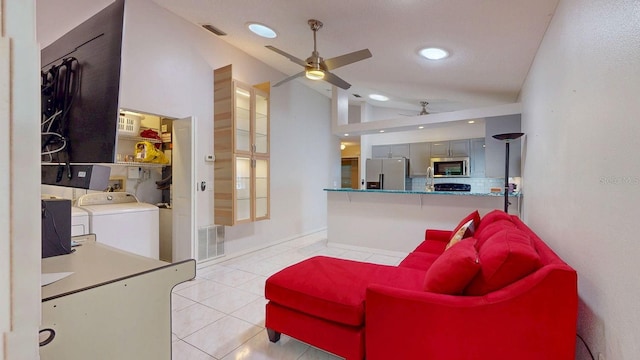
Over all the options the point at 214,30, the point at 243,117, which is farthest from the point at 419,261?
the point at 214,30

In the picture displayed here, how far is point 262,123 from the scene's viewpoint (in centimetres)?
449

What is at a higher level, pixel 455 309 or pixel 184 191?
pixel 184 191

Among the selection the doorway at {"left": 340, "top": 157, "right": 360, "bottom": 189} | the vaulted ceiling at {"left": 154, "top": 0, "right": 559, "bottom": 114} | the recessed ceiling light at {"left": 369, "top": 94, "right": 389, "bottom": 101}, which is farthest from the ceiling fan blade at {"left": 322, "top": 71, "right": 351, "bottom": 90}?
the doorway at {"left": 340, "top": 157, "right": 360, "bottom": 189}

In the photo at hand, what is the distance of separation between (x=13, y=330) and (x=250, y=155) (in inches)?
154

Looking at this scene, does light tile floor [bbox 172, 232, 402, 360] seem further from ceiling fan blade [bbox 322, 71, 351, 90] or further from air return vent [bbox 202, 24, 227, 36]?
air return vent [bbox 202, 24, 227, 36]

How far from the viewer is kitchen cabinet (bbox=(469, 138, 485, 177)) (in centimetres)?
592

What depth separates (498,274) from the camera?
1.45m

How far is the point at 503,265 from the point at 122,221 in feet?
11.9

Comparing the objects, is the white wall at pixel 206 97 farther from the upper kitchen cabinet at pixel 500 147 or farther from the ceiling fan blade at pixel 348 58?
the upper kitchen cabinet at pixel 500 147

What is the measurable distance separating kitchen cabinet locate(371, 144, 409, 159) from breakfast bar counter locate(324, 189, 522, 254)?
101 inches

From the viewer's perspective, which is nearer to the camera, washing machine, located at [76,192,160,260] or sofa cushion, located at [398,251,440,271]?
sofa cushion, located at [398,251,440,271]

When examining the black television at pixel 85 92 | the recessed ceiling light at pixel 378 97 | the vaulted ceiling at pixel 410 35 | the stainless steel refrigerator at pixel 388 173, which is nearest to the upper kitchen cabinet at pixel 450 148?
the stainless steel refrigerator at pixel 388 173

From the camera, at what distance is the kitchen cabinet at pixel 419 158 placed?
6547mm

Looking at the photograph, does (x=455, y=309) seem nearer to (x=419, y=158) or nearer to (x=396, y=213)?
(x=396, y=213)
